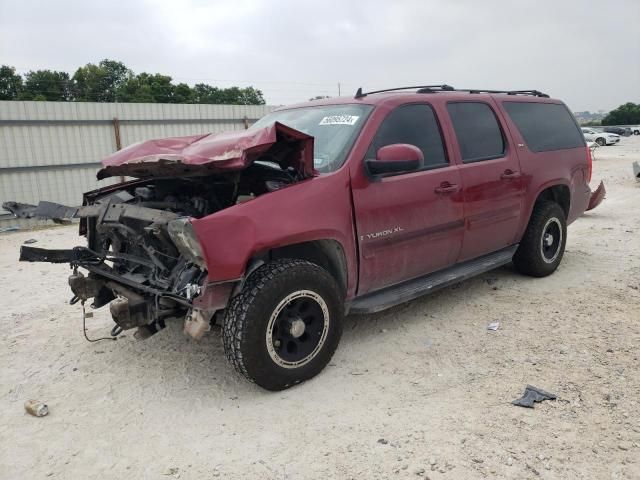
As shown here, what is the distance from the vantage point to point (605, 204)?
10352mm

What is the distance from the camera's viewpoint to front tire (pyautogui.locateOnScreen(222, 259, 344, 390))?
9.97 feet

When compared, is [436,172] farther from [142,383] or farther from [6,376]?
[6,376]

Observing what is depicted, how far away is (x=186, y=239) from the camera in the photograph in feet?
9.32

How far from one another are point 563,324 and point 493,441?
1920mm

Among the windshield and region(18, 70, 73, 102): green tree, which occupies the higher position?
region(18, 70, 73, 102): green tree

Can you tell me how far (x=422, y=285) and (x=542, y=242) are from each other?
80.0 inches

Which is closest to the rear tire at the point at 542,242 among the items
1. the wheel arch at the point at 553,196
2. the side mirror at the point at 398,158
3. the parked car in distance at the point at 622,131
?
the wheel arch at the point at 553,196

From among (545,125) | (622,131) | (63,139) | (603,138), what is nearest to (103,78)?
(63,139)

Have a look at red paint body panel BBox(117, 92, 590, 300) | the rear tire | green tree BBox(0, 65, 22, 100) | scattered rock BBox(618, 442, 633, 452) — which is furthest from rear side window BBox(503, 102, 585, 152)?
green tree BBox(0, 65, 22, 100)

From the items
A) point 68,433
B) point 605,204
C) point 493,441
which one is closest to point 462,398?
point 493,441

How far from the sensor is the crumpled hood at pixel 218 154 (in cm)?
302

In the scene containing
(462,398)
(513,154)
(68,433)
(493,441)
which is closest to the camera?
(493,441)

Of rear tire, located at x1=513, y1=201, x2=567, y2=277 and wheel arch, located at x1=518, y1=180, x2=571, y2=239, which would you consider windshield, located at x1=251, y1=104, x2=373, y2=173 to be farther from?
rear tire, located at x1=513, y1=201, x2=567, y2=277

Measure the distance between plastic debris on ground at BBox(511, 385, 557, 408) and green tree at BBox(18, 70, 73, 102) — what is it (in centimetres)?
2792
